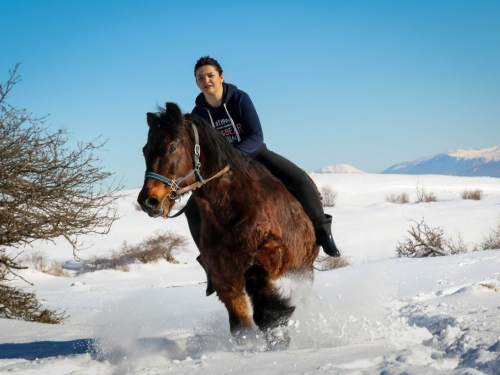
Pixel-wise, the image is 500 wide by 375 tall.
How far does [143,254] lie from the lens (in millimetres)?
19141

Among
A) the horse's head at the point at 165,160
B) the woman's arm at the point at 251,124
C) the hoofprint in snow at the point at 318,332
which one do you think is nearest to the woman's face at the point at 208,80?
the woman's arm at the point at 251,124

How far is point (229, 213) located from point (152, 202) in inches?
26.1

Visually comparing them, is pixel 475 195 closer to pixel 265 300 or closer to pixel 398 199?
pixel 398 199

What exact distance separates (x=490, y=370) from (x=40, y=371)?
3.03 metres

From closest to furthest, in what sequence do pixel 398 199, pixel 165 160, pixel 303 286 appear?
pixel 165 160 < pixel 303 286 < pixel 398 199

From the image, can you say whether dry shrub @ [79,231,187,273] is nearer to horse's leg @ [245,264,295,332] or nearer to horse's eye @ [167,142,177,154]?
horse's leg @ [245,264,295,332]

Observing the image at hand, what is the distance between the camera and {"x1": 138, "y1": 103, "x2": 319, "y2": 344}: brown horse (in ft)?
11.6

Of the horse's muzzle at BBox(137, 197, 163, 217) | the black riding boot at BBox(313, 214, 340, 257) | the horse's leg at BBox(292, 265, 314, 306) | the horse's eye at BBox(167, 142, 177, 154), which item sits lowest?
the horse's leg at BBox(292, 265, 314, 306)

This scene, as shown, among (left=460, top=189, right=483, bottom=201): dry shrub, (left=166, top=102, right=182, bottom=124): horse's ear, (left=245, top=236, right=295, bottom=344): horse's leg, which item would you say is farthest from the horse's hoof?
(left=460, top=189, right=483, bottom=201): dry shrub

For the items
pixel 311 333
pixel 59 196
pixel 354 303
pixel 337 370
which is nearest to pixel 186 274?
pixel 59 196

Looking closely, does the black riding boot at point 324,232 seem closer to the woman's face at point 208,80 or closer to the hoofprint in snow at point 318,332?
the hoofprint in snow at point 318,332

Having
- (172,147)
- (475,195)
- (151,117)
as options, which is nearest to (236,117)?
(151,117)

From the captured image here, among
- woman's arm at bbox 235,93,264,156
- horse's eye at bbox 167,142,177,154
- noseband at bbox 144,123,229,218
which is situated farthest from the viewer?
woman's arm at bbox 235,93,264,156

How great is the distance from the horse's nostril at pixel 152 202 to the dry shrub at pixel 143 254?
606 inches
